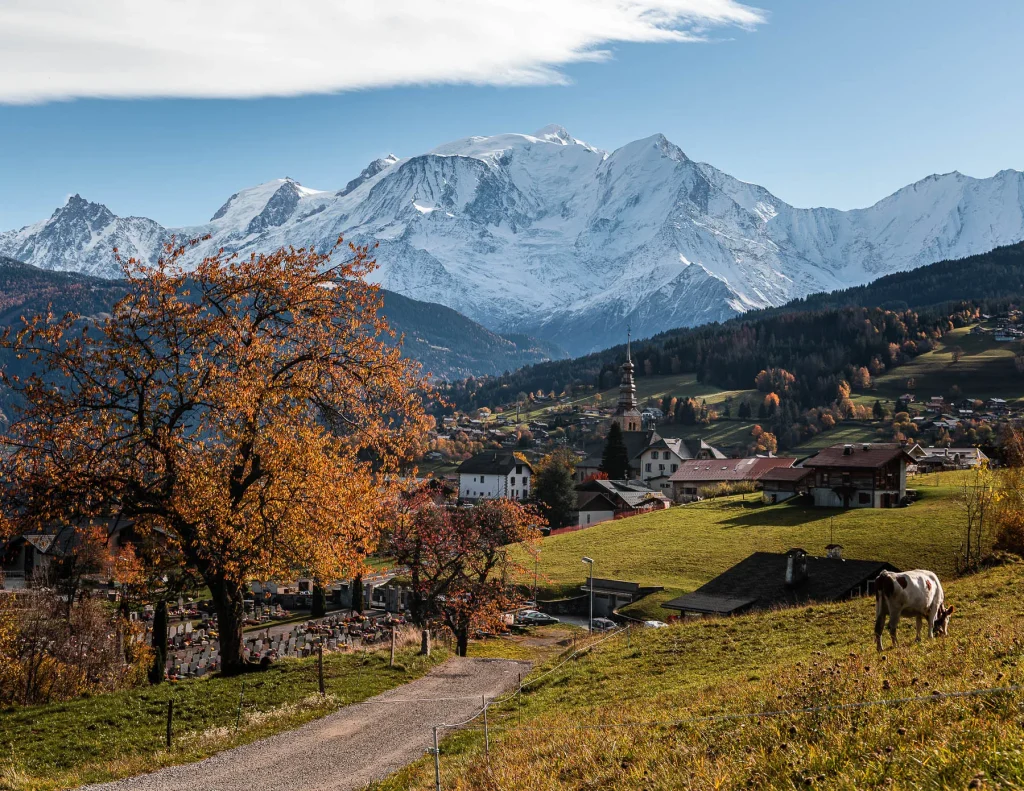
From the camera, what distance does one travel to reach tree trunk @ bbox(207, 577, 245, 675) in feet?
74.3

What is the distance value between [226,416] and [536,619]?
4702cm

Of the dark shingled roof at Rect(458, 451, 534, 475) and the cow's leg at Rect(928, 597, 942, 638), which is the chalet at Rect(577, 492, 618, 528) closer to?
the dark shingled roof at Rect(458, 451, 534, 475)

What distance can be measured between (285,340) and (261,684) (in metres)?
→ 8.65

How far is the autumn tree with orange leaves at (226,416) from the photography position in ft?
64.7

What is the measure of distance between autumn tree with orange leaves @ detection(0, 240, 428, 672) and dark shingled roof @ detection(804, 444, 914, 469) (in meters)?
73.2

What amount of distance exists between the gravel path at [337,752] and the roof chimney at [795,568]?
25.4 meters

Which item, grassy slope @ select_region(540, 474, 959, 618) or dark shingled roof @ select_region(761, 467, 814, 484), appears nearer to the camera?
grassy slope @ select_region(540, 474, 959, 618)

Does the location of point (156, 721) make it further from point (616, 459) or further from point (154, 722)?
point (616, 459)

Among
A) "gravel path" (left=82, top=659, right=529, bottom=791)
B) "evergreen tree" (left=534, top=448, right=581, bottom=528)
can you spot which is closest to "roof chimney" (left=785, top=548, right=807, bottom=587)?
"gravel path" (left=82, top=659, right=529, bottom=791)

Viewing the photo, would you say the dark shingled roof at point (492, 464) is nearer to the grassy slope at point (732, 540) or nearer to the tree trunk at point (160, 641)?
the grassy slope at point (732, 540)

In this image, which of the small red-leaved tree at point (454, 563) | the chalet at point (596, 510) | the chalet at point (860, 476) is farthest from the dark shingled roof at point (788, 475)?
the small red-leaved tree at point (454, 563)

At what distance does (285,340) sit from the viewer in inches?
871

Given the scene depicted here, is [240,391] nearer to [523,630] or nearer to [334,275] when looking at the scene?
[334,275]

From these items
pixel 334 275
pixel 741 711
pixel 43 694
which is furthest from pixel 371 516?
pixel 43 694
